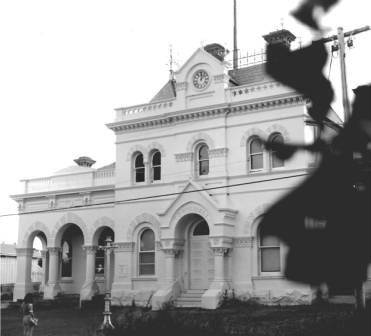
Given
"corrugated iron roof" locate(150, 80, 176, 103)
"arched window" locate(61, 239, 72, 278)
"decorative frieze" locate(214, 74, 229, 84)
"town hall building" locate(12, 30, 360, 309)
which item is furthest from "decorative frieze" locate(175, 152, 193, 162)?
"arched window" locate(61, 239, 72, 278)

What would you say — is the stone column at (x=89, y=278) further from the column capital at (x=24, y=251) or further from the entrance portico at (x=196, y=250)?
the entrance portico at (x=196, y=250)

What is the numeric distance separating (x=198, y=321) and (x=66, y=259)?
778 inches

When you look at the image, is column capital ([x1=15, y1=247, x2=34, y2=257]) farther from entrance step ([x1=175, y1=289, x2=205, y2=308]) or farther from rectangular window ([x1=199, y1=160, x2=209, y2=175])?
rectangular window ([x1=199, y1=160, x2=209, y2=175])

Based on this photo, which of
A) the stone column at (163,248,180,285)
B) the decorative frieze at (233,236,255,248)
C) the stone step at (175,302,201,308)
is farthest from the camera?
the stone column at (163,248,180,285)

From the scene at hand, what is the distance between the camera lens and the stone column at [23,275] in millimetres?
31781

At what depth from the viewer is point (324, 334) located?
1207 centimetres

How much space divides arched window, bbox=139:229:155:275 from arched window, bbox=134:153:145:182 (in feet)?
7.99

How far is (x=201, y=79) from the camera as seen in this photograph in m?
26.5

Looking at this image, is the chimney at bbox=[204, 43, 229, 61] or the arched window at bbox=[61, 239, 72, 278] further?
the arched window at bbox=[61, 239, 72, 278]

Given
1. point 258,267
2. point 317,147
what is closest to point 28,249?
point 258,267

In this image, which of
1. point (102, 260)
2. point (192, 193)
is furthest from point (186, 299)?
point (102, 260)

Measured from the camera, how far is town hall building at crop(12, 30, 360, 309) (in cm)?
2403

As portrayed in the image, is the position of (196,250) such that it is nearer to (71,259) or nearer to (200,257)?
(200,257)

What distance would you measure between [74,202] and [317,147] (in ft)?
97.7
